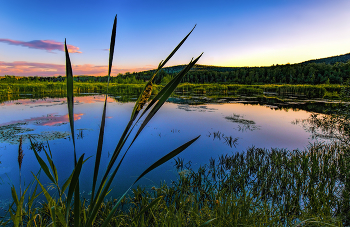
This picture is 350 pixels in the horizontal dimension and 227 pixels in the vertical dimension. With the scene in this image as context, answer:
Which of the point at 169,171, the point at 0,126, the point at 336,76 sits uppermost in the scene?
the point at 336,76

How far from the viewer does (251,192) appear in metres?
2.93

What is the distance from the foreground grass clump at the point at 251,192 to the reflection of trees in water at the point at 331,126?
41cm

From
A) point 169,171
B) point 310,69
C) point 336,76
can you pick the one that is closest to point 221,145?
point 169,171

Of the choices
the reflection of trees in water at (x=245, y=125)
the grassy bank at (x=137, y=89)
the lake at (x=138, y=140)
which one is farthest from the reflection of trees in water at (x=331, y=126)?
the grassy bank at (x=137, y=89)

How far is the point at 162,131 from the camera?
657 centimetres

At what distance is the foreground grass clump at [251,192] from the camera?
208 centimetres

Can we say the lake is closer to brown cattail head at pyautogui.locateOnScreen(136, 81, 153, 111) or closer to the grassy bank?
brown cattail head at pyautogui.locateOnScreen(136, 81, 153, 111)

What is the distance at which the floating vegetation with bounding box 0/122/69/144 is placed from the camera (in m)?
5.00

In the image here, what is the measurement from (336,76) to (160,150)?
34.4 meters

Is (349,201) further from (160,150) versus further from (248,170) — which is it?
(160,150)

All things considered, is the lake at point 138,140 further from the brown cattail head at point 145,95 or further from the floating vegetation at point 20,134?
the brown cattail head at point 145,95

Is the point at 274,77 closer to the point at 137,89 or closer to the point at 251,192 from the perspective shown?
the point at 137,89

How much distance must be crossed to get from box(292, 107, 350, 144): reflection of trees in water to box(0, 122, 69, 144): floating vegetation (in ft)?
22.4

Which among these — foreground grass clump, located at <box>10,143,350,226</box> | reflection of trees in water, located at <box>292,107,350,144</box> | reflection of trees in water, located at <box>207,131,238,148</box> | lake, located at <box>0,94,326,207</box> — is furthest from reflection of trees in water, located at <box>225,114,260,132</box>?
foreground grass clump, located at <box>10,143,350,226</box>
